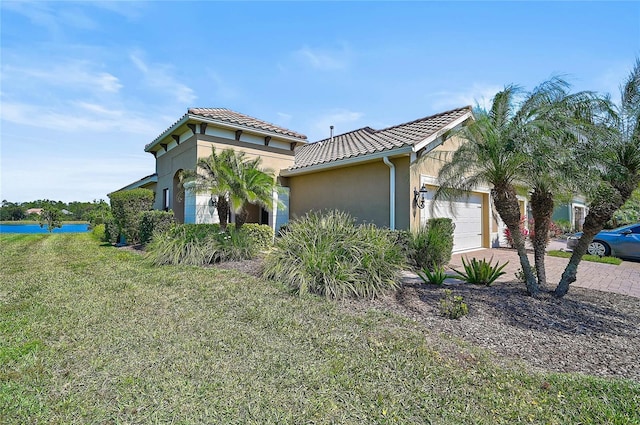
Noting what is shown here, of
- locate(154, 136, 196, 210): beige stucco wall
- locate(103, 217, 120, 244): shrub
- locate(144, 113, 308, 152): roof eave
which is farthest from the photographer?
locate(103, 217, 120, 244): shrub

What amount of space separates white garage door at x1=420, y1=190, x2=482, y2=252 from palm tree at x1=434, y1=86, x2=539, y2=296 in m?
5.17

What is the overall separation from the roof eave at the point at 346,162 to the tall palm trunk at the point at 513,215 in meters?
3.56

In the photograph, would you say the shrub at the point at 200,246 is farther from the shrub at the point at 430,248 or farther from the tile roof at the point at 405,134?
the shrub at the point at 430,248

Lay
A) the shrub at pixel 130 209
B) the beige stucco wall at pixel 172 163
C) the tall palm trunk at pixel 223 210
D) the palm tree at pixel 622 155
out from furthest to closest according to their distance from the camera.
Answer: the shrub at pixel 130 209, the beige stucco wall at pixel 172 163, the tall palm trunk at pixel 223 210, the palm tree at pixel 622 155

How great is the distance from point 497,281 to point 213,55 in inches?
427

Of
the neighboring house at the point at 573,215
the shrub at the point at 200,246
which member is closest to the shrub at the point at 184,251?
the shrub at the point at 200,246

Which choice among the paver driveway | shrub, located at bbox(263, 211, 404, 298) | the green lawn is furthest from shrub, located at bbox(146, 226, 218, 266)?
the paver driveway

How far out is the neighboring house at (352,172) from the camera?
32.8 feet

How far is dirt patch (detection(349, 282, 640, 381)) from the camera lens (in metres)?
3.55

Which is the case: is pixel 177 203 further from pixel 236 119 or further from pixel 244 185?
pixel 244 185

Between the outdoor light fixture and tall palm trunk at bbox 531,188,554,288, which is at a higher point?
the outdoor light fixture

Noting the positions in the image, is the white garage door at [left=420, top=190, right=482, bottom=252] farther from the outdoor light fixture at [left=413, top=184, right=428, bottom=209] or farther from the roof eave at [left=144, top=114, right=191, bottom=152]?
the roof eave at [left=144, top=114, right=191, bottom=152]

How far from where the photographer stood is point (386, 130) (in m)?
13.7

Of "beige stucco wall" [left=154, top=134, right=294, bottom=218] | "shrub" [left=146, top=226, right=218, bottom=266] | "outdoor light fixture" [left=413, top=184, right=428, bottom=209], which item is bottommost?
"shrub" [left=146, top=226, right=218, bottom=266]
